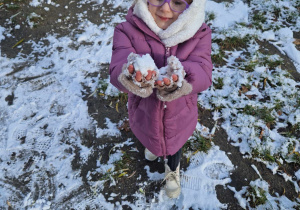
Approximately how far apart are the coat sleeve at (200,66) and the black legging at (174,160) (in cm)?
77

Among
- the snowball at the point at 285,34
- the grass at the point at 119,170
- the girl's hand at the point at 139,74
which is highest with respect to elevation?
the girl's hand at the point at 139,74

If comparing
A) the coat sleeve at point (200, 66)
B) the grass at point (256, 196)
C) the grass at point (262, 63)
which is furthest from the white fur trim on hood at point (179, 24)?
the grass at point (262, 63)

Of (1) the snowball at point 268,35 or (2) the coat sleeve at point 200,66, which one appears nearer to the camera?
(2) the coat sleeve at point 200,66

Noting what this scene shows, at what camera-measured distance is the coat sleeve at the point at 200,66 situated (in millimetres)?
1535

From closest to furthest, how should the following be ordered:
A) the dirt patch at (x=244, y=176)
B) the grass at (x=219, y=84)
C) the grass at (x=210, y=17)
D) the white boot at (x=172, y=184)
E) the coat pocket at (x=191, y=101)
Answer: the coat pocket at (x=191, y=101)
the white boot at (x=172, y=184)
the dirt patch at (x=244, y=176)
the grass at (x=219, y=84)
the grass at (x=210, y=17)

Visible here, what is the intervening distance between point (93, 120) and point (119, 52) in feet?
4.89

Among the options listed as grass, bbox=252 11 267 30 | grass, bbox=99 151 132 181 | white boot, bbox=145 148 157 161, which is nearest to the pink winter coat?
white boot, bbox=145 148 157 161

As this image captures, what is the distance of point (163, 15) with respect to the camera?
1.66 metres

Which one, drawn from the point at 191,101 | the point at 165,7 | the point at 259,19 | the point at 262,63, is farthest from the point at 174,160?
the point at 259,19

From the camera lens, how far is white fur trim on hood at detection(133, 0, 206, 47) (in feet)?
5.36

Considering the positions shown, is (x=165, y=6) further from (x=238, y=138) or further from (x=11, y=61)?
(x=11, y=61)

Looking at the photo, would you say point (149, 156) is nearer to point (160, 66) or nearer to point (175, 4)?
point (160, 66)

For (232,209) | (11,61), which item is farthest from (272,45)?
(11,61)

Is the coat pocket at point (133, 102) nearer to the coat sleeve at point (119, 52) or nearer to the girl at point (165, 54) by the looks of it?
the girl at point (165, 54)
